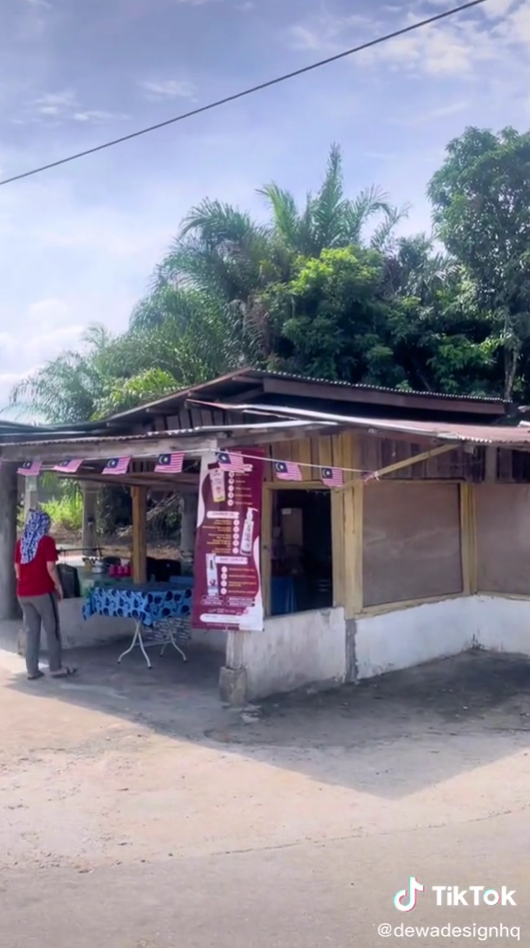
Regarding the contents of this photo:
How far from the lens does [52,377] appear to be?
2125 cm

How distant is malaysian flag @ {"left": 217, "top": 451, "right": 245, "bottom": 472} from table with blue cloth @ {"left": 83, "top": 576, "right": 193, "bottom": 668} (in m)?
2.18

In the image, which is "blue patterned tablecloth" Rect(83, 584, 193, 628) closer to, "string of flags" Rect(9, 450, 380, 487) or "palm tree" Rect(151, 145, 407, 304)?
"string of flags" Rect(9, 450, 380, 487)

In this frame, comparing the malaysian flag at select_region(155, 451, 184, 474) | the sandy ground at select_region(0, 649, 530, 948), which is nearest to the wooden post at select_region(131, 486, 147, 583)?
the sandy ground at select_region(0, 649, 530, 948)

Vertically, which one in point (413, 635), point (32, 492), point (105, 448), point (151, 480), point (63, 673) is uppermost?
point (105, 448)

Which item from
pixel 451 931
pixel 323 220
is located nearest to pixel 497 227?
pixel 323 220

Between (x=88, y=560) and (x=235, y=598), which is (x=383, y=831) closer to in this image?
(x=235, y=598)

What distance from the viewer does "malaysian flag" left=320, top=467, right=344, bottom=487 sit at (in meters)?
8.20

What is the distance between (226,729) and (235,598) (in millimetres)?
1156

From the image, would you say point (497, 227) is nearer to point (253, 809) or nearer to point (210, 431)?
point (210, 431)

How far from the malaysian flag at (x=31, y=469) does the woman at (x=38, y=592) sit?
0.71 metres

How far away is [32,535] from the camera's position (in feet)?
30.1

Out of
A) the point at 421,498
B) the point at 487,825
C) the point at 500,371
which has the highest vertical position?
the point at 500,371

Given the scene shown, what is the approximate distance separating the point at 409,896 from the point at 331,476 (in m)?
4.45

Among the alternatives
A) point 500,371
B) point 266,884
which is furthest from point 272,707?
point 500,371
